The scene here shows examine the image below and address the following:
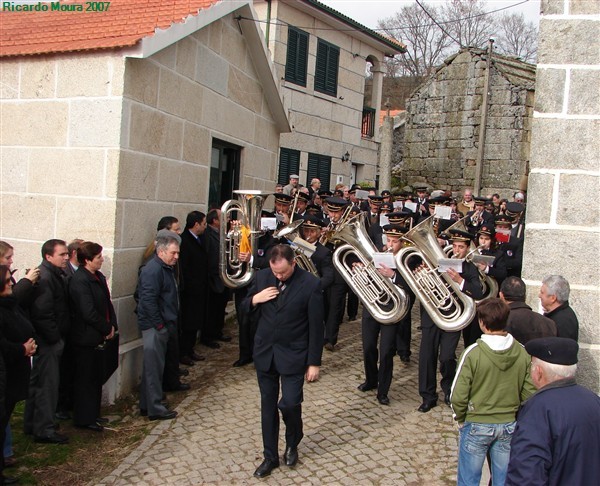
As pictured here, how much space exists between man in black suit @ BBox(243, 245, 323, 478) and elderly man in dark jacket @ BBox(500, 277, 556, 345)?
63.7 inches

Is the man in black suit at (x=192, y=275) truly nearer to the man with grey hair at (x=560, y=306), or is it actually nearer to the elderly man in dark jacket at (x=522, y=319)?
the elderly man in dark jacket at (x=522, y=319)

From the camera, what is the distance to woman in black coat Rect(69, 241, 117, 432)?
5.81 m

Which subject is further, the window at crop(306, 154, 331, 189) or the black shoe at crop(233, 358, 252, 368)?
the window at crop(306, 154, 331, 189)

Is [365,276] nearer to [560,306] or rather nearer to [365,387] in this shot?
[365,387]

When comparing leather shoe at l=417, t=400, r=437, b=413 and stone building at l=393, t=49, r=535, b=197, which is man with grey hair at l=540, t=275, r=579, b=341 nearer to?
leather shoe at l=417, t=400, r=437, b=413

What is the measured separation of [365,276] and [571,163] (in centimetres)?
308

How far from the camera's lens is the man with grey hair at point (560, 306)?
4.75 m

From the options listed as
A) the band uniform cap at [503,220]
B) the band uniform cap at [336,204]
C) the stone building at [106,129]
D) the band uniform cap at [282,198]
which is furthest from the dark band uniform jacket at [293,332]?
the band uniform cap at [503,220]

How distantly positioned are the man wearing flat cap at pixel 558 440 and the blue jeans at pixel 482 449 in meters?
1.21

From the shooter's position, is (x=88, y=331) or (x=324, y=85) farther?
(x=324, y=85)

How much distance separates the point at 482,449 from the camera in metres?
4.43

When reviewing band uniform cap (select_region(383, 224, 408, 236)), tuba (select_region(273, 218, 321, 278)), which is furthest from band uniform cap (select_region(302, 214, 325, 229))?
band uniform cap (select_region(383, 224, 408, 236))

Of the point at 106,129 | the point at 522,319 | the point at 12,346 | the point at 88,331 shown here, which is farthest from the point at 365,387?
the point at 106,129

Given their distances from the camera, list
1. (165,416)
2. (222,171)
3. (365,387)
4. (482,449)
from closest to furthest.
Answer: (482,449) → (165,416) → (365,387) → (222,171)
